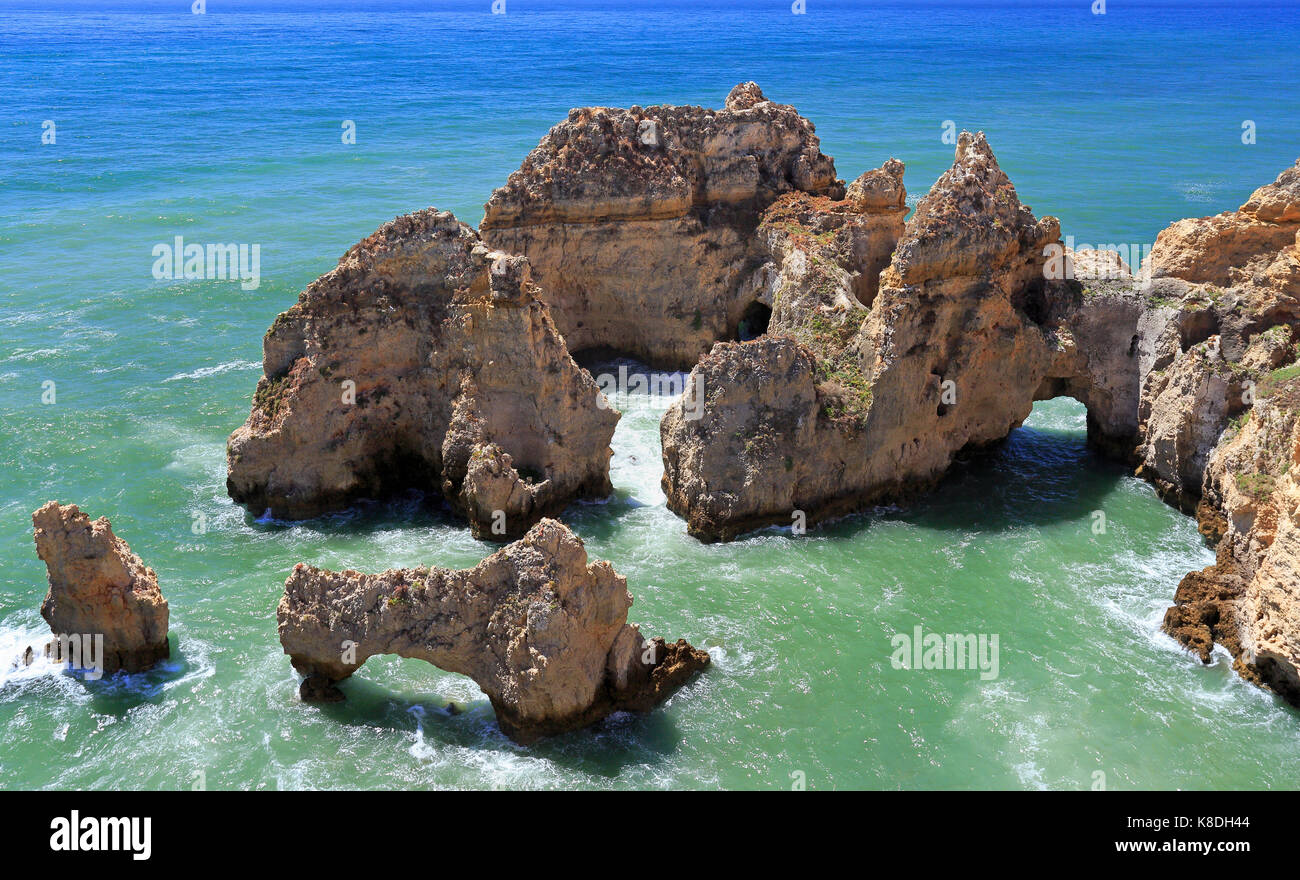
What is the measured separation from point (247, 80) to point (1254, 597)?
101m

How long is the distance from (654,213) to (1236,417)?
16068 mm

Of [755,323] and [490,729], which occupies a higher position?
[755,323]

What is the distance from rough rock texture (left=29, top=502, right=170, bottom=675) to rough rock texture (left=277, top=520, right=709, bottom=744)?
332cm

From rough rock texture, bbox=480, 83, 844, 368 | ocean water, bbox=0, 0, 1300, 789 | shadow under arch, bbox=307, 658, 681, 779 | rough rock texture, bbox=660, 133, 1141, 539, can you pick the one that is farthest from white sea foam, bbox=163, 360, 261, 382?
shadow under arch, bbox=307, 658, 681, 779

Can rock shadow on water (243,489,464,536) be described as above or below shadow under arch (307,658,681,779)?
above

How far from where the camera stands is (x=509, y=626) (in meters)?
19.9

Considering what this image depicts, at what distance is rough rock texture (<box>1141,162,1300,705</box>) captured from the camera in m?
21.9

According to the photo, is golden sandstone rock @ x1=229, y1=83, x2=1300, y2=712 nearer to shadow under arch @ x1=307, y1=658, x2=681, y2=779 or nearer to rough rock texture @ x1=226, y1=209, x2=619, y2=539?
rough rock texture @ x1=226, y1=209, x2=619, y2=539

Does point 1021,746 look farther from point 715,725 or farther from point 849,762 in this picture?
point 715,725

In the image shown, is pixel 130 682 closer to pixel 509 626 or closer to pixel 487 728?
pixel 487 728

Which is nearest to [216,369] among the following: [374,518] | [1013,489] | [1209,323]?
[374,518]

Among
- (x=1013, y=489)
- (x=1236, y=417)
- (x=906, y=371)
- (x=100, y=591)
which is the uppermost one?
(x=906, y=371)

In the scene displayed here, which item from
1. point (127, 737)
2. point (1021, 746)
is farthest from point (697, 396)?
Result: point (127, 737)

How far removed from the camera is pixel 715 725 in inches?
813
